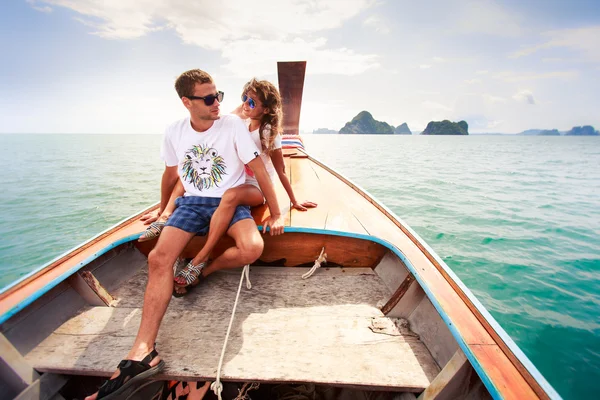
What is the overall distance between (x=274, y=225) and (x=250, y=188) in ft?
1.28

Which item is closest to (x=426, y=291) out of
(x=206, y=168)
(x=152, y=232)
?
(x=206, y=168)

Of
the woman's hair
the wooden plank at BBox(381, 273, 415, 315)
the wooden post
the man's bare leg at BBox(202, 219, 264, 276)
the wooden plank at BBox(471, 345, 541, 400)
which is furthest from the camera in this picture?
the wooden post

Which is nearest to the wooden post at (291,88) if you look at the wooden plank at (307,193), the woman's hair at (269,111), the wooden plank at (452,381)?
the wooden plank at (307,193)

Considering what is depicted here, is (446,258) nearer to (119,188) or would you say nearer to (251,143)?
(251,143)

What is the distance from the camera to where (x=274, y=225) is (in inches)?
77.4

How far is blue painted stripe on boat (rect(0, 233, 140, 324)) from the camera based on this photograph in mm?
1323

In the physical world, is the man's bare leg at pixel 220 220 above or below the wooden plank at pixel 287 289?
above

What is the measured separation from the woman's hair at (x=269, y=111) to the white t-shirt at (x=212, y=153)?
0.84 ft

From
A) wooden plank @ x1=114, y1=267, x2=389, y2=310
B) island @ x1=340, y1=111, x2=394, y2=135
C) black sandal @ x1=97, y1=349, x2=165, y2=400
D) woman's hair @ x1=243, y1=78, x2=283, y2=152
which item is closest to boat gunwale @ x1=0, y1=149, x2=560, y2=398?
wooden plank @ x1=114, y1=267, x2=389, y2=310

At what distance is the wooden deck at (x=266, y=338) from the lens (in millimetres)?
1319

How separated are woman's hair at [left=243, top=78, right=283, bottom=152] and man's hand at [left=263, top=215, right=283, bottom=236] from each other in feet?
2.02

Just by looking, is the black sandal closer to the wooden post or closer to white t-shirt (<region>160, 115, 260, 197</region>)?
white t-shirt (<region>160, 115, 260, 197</region>)

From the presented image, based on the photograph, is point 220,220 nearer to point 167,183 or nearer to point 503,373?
point 167,183

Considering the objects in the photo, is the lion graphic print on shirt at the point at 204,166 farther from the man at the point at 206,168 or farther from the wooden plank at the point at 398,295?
the wooden plank at the point at 398,295
